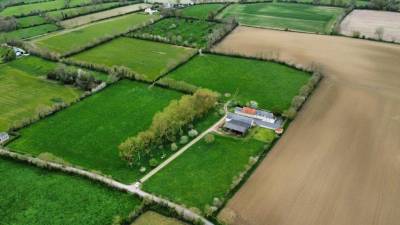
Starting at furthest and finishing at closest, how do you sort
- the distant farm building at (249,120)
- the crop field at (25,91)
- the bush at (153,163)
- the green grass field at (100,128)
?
the crop field at (25,91) → the distant farm building at (249,120) → the green grass field at (100,128) → the bush at (153,163)

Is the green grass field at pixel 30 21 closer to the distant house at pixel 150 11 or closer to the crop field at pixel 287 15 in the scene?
the distant house at pixel 150 11

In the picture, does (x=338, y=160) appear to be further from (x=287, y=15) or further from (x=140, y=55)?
(x=287, y=15)

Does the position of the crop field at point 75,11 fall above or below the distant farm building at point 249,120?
above

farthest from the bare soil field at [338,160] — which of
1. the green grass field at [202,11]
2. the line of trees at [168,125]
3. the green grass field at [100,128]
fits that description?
the green grass field at [202,11]

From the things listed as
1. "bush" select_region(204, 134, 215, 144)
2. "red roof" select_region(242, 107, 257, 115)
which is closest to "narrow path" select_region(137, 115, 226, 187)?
"bush" select_region(204, 134, 215, 144)

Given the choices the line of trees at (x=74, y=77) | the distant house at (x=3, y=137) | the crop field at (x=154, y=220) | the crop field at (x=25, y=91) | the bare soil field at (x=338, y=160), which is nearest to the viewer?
the crop field at (x=154, y=220)

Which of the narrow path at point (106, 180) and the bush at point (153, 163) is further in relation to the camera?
the bush at point (153, 163)

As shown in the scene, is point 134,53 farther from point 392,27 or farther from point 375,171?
point 392,27

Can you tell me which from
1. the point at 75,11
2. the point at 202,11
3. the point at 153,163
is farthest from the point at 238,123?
the point at 75,11
